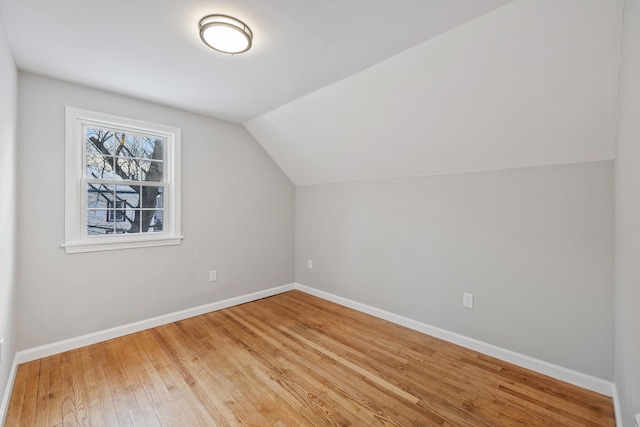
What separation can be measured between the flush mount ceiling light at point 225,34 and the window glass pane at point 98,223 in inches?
74.4

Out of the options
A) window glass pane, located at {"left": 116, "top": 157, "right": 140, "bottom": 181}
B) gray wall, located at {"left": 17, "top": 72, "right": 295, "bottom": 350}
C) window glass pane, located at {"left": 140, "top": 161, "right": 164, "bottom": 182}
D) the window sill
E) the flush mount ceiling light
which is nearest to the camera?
the flush mount ceiling light

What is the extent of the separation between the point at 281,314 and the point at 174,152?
2.11 metres

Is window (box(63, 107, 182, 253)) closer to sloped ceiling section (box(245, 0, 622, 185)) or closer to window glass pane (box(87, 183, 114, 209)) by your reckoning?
window glass pane (box(87, 183, 114, 209))

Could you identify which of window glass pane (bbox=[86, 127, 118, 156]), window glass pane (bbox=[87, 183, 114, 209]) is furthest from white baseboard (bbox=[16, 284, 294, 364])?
window glass pane (bbox=[86, 127, 118, 156])

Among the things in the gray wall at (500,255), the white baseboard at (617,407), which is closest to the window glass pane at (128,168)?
the gray wall at (500,255)

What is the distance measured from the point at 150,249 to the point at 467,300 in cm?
306

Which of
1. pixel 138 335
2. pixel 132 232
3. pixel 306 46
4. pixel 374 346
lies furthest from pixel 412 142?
pixel 138 335

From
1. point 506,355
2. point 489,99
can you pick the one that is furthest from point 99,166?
point 506,355

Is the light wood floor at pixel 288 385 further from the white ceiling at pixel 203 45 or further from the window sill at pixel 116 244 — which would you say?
the white ceiling at pixel 203 45

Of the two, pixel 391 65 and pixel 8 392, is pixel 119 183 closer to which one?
pixel 8 392

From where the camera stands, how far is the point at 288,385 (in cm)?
195

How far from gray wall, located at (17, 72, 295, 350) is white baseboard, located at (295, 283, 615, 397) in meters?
1.56

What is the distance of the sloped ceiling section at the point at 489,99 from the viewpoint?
1467mm

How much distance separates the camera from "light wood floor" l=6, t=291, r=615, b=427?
1.66 m
